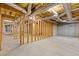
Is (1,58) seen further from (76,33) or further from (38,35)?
(76,33)

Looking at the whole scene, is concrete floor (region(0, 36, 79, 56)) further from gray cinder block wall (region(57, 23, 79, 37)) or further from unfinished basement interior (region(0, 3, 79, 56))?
gray cinder block wall (region(57, 23, 79, 37))

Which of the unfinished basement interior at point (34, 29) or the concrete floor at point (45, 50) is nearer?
the concrete floor at point (45, 50)

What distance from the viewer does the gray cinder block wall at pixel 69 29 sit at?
8.24 meters

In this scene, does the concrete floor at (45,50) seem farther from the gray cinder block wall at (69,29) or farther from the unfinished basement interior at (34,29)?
the gray cinder block wall at (69,29)

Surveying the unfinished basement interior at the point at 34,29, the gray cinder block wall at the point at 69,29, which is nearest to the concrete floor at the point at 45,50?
the unfinished basement interior at the point at 34,29

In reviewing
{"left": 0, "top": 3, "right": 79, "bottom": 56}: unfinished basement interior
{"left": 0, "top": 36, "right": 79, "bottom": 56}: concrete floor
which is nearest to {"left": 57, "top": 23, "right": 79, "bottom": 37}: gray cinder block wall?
{"left": 0, "top": 3, "right": 79, "bottom": 56}: unfinished basement interior

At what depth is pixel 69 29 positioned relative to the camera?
8898mm

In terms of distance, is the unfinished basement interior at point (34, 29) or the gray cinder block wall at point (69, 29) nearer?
the unfinished basement interior at point (34, 29)

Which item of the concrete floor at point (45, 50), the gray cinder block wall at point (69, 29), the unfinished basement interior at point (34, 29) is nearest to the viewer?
the concrete floor at point (45, 50)

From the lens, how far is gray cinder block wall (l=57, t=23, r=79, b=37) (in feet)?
27.0

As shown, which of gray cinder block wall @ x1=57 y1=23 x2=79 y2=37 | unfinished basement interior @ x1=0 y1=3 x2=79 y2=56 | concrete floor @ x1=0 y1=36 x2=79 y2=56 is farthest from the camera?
gray cinder block wall @ x1=57 y1=23 x2=79 y2=37

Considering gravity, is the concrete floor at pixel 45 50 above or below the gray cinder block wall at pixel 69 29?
below

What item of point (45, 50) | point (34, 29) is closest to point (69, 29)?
point (34, 29)

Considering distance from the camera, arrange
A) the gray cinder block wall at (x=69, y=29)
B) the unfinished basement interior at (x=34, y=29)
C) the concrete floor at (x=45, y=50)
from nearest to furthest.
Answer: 1. the concrete floor at (x=45, y=50)
2. the unfinished basement interior at (x=34, y=29)
3. the gray cinder block wall at (x=69, y=29)
